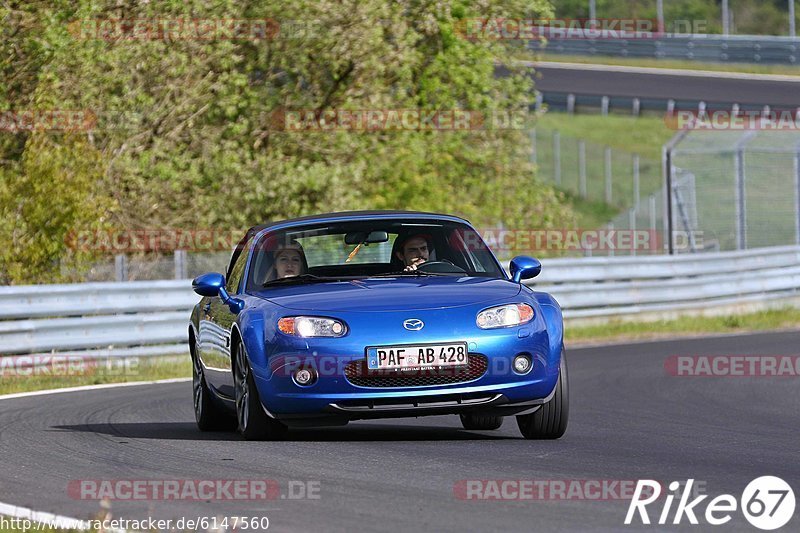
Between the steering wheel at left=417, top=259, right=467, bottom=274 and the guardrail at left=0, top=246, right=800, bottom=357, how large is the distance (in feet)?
26.4

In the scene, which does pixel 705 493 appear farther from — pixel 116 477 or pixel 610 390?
pixel 610 390

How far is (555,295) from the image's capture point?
22531mm

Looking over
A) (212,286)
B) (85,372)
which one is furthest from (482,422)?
(85,372)

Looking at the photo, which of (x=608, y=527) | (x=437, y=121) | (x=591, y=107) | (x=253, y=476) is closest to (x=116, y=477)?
(x=253, y=476)

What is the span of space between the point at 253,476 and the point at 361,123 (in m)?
19.4

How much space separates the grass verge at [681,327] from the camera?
2200 centimetres

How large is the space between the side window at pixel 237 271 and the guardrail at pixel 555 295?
6411 mm

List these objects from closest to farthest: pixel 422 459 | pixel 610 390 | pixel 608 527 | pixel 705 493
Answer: pixel 608 527
pixel 705 493
pixel 422 459
pixel 610 390

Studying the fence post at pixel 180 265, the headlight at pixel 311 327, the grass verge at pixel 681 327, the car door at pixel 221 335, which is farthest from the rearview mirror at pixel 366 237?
the grass verge at pixel 681 327

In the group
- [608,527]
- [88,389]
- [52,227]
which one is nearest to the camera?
[608,527]

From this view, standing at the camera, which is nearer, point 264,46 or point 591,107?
point 264,46

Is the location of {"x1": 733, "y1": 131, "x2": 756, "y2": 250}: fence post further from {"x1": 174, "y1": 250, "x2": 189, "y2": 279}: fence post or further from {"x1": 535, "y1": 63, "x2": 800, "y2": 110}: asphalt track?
{"x1": 535, "y1": 63, "x2": 800, "y2": 110}: asphalt track

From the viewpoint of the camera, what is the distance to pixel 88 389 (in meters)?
15.4

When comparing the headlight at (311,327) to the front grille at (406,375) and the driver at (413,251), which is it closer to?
the front grille at (406,375)
